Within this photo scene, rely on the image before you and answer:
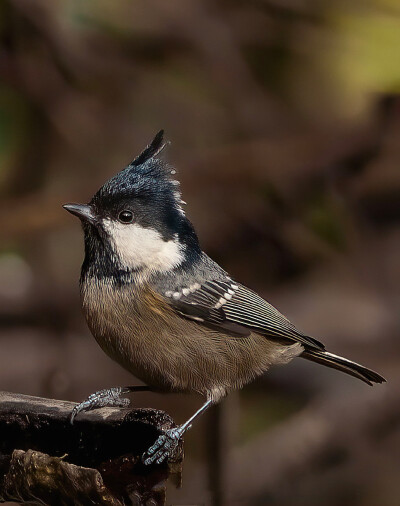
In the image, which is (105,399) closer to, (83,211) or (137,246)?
(137,246)

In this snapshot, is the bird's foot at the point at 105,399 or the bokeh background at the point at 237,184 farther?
the bokeh background at the point at 237,184

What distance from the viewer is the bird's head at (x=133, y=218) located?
2934 millimetres

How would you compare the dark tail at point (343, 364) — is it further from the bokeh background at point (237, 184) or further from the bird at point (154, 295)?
the bokeh background at point (237, 184)

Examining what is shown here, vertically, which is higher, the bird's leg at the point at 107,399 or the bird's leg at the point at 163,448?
the bird's leg at the point at 163,448

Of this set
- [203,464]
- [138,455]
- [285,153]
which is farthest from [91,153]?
[138,455]

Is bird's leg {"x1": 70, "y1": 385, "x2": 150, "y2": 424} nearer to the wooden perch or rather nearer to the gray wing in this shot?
the wooden perch

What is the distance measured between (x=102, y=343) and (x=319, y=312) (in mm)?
3324

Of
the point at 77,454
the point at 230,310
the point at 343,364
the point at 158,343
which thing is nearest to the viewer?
the point at 77,454

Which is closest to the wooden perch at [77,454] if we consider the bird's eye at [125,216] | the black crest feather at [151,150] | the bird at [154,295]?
the bird at [154,295]

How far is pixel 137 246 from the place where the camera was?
9.68 feet

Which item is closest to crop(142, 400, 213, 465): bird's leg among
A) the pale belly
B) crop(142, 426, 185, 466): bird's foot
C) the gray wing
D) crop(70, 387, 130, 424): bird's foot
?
crop(142, 426, 185, 466): bird's foot

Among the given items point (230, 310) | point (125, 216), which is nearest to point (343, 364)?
point (230, 310)

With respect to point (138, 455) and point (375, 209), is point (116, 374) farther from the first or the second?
point (138, 455)

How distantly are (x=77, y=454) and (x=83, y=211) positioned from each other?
35.1 inches
